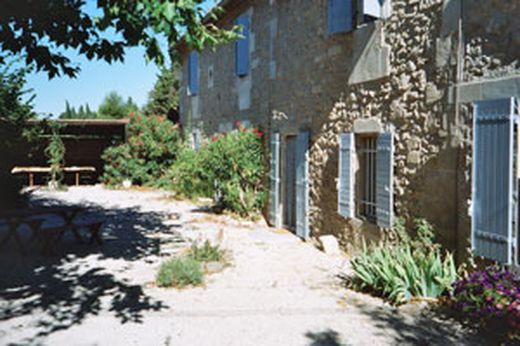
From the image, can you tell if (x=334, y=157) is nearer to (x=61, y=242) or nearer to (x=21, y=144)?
(x=61, y=242)

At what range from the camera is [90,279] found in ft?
17.3

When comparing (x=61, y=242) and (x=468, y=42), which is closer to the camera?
(x=468, y=42)

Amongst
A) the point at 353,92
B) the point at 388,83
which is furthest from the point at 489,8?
the point at 353,92

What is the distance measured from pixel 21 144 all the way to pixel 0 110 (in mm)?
1117

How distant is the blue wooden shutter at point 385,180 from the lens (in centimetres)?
532

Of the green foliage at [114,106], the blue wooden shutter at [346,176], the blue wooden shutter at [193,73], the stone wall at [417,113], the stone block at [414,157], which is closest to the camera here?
the stone wall at [417,113]

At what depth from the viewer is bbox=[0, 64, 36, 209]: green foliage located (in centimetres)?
1045

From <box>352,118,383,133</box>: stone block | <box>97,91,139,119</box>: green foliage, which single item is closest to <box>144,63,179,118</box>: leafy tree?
<box>97,91,139,119</box>: green foliage

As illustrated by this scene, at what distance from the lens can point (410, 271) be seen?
441cm

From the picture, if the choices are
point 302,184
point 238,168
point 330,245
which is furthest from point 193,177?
point 330,245

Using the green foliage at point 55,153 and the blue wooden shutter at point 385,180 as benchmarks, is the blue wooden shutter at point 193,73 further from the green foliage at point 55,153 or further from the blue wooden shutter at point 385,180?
the blue wooden shutter at point 385,180

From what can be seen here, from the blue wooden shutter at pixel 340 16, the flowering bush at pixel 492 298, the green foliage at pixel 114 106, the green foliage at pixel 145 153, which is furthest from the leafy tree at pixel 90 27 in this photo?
the green foliage at pixel 114 106

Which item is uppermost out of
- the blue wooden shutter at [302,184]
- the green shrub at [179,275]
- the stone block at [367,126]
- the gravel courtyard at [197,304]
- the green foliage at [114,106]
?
the green foliage at [114,106]

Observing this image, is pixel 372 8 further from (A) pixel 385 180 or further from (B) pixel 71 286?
(B) pixel 71 286
